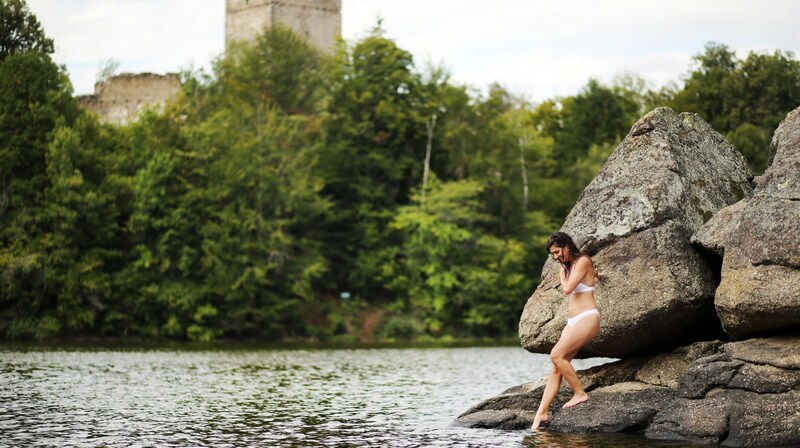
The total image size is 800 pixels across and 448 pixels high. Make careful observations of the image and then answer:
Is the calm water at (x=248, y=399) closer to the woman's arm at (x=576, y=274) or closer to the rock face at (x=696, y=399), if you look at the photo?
the rock face at (x=696, y=399)

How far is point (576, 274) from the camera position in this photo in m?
15.3

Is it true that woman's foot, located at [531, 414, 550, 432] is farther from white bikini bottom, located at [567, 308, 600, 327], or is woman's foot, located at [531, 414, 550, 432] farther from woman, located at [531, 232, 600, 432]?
white bikini bottom, located at [567, 308, 600, 327]

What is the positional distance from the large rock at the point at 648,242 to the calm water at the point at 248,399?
83.2 inches

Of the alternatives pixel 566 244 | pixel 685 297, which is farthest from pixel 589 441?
pixel 685 297

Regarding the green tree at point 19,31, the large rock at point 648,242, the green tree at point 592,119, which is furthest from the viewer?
the green tree at point 592,119

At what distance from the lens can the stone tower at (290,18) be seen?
3115 inches

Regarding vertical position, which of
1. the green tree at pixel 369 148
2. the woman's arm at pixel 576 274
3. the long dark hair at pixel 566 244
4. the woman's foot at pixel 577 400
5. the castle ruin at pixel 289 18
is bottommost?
the woman's foot at pixel 577 400

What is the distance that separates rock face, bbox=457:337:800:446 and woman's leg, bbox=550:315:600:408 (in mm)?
245

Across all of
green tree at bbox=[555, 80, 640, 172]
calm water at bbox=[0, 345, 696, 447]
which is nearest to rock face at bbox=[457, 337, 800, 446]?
calm water at bbox=[0, 345, 696, 447]

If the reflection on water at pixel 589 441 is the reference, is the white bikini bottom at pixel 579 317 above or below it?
above

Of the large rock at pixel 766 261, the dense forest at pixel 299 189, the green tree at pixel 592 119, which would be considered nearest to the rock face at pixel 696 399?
the large rock at pixel 766 261

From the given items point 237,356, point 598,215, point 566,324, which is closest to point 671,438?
point 566,324

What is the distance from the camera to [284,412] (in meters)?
18.8

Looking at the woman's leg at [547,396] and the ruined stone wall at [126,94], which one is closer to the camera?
the woman's leg at [547,396]
